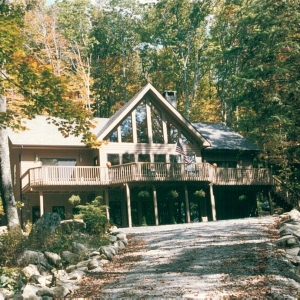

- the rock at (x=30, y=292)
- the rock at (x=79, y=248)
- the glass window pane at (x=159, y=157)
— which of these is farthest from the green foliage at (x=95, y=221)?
the glass window pane at (x=159, y=157)

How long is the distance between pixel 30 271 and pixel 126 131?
17113 mm

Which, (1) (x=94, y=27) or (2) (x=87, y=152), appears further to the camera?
(1) (x=94, y=27)

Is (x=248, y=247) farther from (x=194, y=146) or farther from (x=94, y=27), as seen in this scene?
(x=94, y=27)

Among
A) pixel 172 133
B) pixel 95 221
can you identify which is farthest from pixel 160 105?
pixel 95 221

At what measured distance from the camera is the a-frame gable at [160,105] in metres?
28.0

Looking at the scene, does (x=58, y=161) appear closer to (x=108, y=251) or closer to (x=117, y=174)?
(x=117, y=174)

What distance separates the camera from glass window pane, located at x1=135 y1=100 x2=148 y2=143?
96.6ft

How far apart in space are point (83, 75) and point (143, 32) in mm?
7556

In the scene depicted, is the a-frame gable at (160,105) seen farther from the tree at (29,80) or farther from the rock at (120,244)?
the tree at (29,80)

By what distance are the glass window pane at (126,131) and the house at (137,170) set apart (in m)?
0.07

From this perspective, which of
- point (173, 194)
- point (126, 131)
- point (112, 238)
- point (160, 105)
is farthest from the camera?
point (160, 105)

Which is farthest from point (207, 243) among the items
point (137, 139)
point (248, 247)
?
point (137, 139)

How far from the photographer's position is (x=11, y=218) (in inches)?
696

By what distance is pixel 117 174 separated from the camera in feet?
89.4
